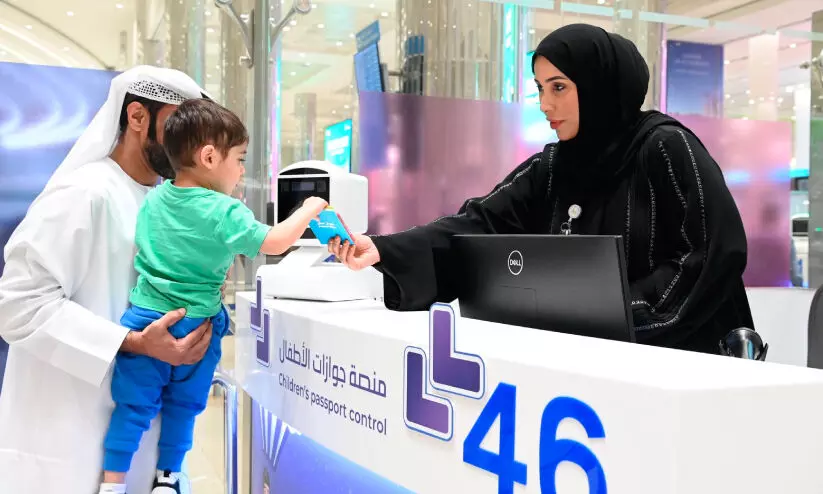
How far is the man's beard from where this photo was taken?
1.89 meters

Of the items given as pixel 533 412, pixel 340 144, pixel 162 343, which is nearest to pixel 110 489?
pixel 162 343

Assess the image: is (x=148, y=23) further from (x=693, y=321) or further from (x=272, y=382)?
(x=693, y=321)

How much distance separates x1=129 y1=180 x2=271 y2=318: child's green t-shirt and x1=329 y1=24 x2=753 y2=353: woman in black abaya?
0.26m

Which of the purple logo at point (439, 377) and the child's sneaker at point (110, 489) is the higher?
the purple logo at point (439, 377)

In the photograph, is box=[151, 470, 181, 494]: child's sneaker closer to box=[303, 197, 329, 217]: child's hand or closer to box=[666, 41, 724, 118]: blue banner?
box=[303, 197, 329, 217]: child's hand

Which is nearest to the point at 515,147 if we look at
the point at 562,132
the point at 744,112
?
the point at 562,132

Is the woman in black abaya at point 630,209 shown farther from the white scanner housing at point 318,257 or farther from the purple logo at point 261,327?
the purple logo at point 261,327

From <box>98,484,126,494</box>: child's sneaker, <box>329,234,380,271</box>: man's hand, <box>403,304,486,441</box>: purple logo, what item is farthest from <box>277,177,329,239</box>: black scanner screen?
<box>403,304,486,441</box>: purple logo

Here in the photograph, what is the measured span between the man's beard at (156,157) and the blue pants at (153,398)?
14.5 inches

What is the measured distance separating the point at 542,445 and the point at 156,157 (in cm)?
126

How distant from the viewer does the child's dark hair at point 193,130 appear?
178cm

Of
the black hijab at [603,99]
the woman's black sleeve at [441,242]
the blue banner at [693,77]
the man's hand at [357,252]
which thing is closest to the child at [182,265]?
the man's hand at [357,252]

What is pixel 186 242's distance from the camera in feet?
5.76

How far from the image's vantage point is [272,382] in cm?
194
